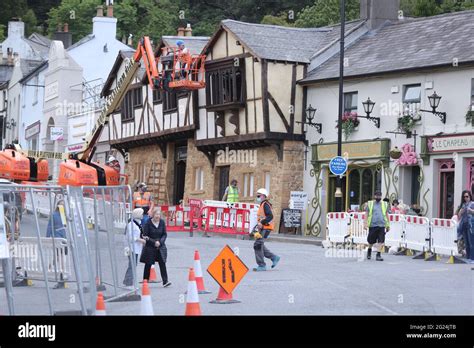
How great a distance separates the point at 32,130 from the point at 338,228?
39917mm

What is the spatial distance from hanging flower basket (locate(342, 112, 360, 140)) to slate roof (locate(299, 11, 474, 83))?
1.38 m

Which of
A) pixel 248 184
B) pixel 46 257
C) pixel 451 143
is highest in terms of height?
pixel 451 143

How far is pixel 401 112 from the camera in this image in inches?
1558

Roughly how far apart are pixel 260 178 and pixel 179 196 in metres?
8.68

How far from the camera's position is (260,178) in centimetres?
4553

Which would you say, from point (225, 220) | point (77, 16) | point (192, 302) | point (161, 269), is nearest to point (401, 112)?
point (225, 220)

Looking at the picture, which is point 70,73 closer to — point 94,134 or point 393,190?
point 94,134

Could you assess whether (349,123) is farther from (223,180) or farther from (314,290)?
(314,290)

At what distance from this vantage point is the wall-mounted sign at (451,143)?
36656 mm

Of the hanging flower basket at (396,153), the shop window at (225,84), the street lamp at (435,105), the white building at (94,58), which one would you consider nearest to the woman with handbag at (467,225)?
the street lamp at (435,105)

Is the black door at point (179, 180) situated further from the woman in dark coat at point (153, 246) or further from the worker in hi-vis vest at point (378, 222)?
the woman in dark coat at point (153, 246)

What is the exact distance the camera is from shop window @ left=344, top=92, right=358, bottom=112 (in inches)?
1661

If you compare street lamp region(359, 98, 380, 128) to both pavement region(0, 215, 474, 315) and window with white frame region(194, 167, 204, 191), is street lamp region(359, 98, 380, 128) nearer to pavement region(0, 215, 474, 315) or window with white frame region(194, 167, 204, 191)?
window with white frame region(194, 167, 204, 191)
